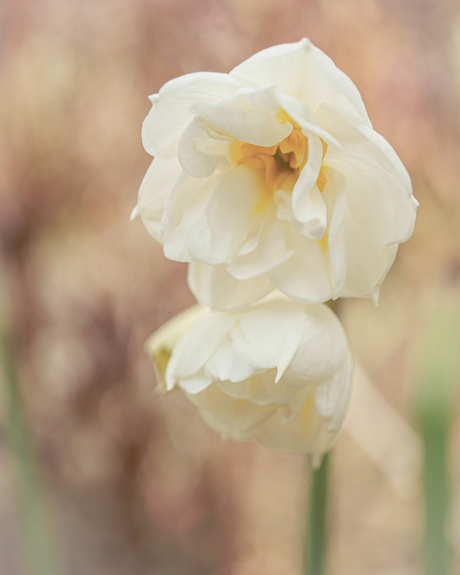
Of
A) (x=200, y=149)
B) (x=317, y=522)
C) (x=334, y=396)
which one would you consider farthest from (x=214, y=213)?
(x=317, y=522)

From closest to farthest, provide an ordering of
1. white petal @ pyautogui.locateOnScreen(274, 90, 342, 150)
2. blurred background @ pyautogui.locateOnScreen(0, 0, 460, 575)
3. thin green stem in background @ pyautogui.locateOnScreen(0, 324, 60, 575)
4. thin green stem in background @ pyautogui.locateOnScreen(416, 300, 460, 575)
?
white petal @ pyautogui.locateOnScreen(274, 90, 342, 150) < thin green stem in background @ pyautogui.locateOnScreen(416, 300, 460, 575) < thin green stem in background @ pyautogui.locateOnScreen(0, 324, 60, 575) < blurred background @ pyautogui.locateOnScreen(0, 0, 460, 575)

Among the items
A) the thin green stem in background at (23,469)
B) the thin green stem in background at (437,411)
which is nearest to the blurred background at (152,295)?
the thin green stem in background at (23,469)

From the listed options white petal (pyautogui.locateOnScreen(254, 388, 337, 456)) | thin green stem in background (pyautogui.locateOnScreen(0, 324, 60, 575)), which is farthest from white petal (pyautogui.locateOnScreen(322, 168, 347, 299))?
thin green stem in background (pyautogui.locateOnScreen(0, 324, 60, 575))

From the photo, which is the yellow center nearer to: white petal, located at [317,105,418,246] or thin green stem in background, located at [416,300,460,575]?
white petal, located at [317,105,418,246]

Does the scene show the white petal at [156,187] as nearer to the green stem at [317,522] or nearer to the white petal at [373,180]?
the white petal at [373,180]

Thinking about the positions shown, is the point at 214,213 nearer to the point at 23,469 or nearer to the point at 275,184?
the point at 275,184

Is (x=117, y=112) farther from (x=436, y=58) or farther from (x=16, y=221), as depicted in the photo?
(x=436, y=58)
